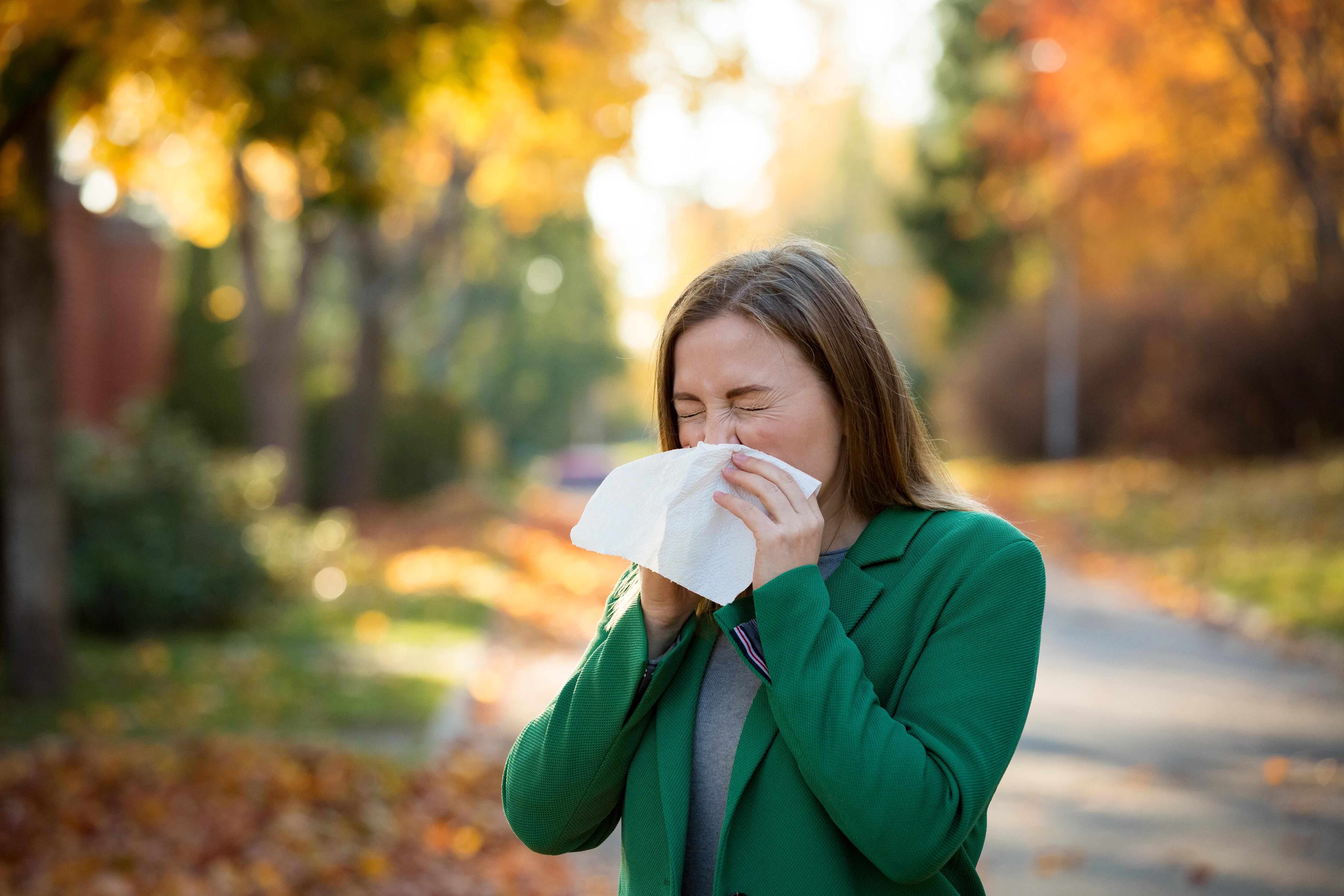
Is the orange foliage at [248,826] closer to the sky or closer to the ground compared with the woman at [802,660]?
closer to the ground

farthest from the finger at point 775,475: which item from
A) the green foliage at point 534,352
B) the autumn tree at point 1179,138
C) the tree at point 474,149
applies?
the green foliage at point 534,352

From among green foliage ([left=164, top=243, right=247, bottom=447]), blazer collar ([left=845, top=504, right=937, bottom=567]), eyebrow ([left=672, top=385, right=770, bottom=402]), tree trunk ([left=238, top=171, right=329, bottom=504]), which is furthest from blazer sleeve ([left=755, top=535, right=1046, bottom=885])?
green foliage ([left=164, top=243, right=247, bottom=447])

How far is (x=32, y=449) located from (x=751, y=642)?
6440mm

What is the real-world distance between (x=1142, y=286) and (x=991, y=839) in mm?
22930

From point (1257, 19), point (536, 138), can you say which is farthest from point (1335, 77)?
point (536, 138)

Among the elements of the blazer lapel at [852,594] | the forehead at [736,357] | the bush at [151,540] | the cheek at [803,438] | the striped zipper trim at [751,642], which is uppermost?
the forehead at [736,357]

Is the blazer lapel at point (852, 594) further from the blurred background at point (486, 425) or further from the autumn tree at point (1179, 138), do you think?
the autumn tree at point (1179, 138)

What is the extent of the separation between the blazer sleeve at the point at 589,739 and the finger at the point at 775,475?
30 centimetres

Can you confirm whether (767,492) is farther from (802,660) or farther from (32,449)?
(32,449)

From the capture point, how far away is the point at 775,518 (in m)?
1.76

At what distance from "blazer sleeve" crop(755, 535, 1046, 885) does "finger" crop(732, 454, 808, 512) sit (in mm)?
100

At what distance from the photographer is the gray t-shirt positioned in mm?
1877

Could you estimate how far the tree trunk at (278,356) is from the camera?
16.0 metres

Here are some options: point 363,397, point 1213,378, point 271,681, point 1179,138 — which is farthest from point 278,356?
point 1213,378
